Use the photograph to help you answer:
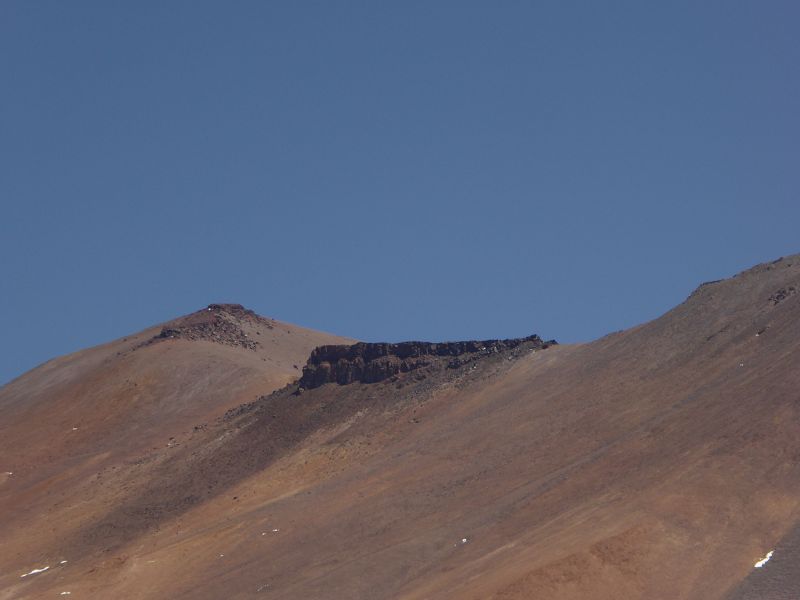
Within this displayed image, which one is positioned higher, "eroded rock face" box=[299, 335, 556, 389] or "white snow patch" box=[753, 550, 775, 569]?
"eroded rock face" box=[299, 335, 556, 389]

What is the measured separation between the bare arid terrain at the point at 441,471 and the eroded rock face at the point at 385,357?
0.39 feet

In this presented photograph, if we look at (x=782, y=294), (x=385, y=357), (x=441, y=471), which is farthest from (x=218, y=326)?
(x=782, y=294)

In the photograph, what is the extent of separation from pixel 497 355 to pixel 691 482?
99.5 ft

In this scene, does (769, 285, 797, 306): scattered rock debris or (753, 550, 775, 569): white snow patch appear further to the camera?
(769, 285, 797, 306): scattered rock debris

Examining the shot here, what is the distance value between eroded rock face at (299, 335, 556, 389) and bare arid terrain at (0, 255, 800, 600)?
12 centimetres

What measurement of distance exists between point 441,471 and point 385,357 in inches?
826

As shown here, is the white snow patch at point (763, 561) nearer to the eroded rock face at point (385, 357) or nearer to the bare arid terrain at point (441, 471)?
the bare arid terrain at point (441, 471)

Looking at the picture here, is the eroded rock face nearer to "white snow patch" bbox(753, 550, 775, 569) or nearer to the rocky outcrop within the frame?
the rocky outcrop

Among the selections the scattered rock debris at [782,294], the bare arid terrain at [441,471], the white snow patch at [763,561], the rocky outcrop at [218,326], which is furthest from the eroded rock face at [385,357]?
the white snow patch at [763,561]

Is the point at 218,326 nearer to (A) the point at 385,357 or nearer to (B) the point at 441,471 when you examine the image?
(A) the point at 385,357

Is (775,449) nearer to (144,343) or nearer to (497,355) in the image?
(497,355)

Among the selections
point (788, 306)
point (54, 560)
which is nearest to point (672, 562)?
point (788, 306)

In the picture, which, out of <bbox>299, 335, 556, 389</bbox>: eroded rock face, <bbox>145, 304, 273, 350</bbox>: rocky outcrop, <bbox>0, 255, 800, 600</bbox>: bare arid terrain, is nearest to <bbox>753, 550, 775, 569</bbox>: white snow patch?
<bbox>0, 255, 800, 600</bbox>: bare arid terrain

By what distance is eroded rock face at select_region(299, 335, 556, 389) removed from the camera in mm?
68438
